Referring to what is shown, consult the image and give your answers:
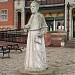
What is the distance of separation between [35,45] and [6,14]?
31030 millimetres

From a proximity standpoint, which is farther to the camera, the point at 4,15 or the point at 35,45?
the point at 4,15

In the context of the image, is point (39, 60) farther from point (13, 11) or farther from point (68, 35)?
point (13, 11)

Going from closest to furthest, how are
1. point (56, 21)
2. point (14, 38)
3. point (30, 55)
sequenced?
point (30, 55) → point (14, 38) → point (56, 21)

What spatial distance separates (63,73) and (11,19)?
29.4 m

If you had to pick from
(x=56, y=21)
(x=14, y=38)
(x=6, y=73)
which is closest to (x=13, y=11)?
(x=56, y=21)

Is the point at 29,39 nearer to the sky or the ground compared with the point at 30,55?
nearer to the sky

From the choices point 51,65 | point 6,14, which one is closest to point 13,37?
point 6,14

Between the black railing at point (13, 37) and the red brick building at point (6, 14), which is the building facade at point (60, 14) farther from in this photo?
the black railing at point (13, 37)

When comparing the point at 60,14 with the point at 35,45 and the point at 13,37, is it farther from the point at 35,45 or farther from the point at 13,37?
the point at 35,45

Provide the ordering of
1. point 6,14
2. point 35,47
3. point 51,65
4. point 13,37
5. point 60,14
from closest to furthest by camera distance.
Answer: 1. point 35,47
2. point 51,65
3. point 13,37
4. point 60,14
5. point 6,14

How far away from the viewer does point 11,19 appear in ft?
127

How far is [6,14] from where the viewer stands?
39.6 metres

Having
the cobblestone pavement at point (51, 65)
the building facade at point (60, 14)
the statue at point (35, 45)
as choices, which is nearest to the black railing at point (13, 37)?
the building facade at point (60, 14)

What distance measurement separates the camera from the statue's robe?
Result: 9211 mm
